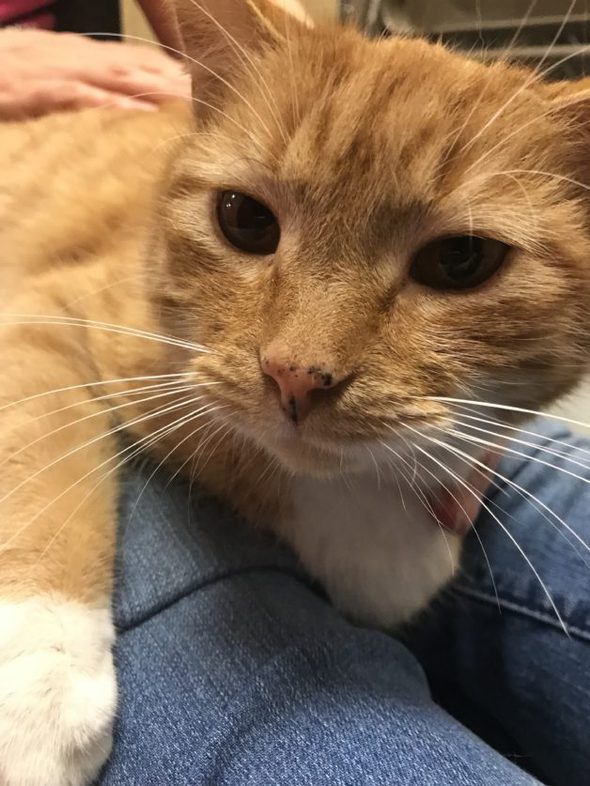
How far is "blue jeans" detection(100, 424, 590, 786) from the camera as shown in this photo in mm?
748

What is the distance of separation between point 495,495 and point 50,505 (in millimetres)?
738

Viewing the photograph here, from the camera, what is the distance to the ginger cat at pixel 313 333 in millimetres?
764

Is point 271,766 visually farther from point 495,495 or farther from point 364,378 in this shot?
point 495,495

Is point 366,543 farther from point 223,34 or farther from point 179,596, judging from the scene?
point 223,34

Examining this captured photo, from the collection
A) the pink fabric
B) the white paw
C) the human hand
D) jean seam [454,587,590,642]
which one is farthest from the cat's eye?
the pink fabric

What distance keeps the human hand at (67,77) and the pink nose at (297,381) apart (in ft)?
3.25

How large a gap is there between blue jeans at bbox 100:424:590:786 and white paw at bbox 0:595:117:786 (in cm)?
4

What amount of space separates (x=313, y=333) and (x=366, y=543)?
1.30 ft

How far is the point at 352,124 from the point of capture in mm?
833

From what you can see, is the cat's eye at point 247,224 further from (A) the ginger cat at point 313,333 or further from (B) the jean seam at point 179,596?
(B) the jean seam at point 179,596

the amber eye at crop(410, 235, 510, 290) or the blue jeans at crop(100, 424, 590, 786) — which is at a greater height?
the amber eye at crop(410, 235, 510, 290)

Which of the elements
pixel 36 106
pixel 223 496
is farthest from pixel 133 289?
pixel 36 106

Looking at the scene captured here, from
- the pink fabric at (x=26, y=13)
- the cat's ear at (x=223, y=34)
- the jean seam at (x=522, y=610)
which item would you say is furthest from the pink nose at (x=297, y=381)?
the pink fabric at (x=26, y=13)

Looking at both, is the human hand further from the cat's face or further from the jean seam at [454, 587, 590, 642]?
the jean seam at [454, 587, 590, 642]
